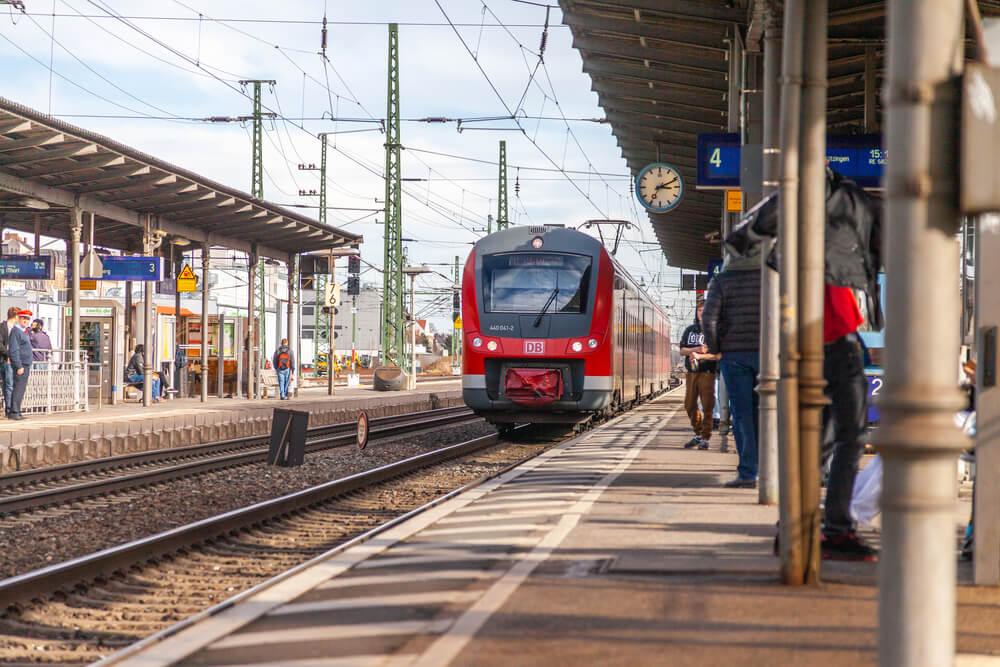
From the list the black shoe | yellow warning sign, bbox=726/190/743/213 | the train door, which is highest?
yellow warning sign, bbox=726/190/743/213

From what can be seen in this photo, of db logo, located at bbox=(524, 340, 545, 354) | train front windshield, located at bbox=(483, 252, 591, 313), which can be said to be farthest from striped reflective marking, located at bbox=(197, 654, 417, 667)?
train front windshield, located at bbox=(483, 252, 591, 313)

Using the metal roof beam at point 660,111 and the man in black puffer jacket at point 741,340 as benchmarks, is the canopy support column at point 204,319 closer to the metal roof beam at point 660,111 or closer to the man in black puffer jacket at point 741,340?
the metal roof beam at point 660,111

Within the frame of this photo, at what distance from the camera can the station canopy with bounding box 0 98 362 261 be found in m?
17.6

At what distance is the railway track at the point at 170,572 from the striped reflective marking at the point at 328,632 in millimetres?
1583

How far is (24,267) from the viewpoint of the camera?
22750mm

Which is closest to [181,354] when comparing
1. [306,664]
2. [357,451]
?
[357,451]

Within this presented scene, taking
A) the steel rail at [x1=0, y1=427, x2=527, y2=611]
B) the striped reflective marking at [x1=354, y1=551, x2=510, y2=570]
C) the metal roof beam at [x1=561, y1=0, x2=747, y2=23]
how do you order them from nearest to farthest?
the striped reflective marking at [x1=354, y1=551, x2=510, y2=570] → the steel rail at [x1=0, y1=427, x2=527, y2=611] → the metal roof beam at [x1=561, y1=0, x2=747, y2=23]

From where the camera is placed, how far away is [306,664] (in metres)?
4.02

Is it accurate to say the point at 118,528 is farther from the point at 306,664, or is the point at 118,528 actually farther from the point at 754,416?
the point at 306,664

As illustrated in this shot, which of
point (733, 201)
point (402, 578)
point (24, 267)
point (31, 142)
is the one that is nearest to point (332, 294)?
point (24, 267)

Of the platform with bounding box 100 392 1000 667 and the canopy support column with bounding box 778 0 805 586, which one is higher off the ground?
the canopy support column with bounding box 778 0 805 586

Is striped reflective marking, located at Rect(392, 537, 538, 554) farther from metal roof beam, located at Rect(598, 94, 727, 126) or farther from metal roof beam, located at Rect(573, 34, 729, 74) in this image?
metal roof beam, located at Rect(598, 94, 727, 126)

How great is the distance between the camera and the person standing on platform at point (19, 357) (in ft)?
60.0

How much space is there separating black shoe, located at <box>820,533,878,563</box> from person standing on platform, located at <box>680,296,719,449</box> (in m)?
7.06
